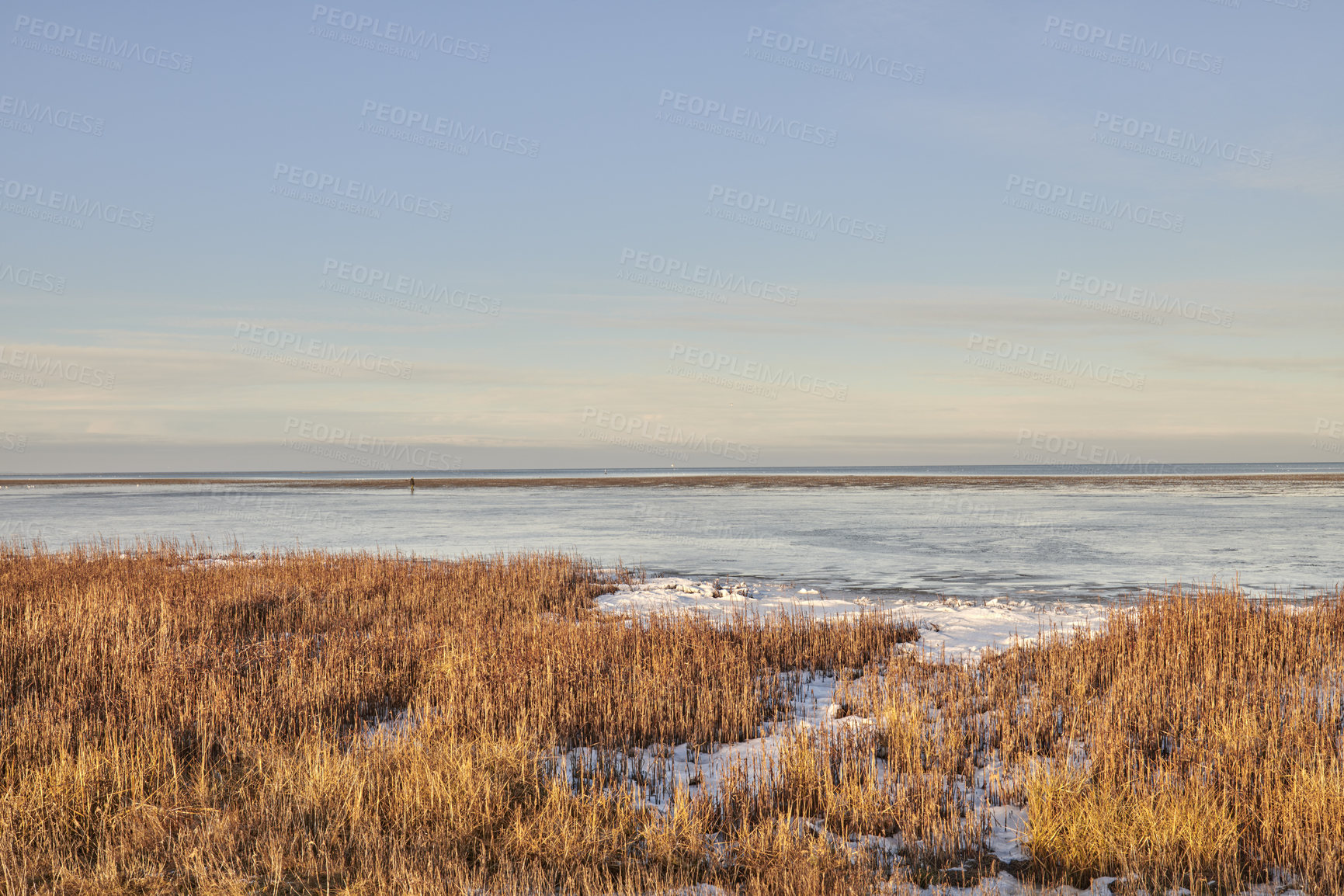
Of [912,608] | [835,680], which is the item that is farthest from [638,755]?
[912,608]

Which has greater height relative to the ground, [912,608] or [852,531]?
[912,608]

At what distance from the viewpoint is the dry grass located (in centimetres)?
514

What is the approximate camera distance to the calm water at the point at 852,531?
2100 cm

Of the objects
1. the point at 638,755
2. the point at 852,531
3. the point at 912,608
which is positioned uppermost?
the point at 638,755

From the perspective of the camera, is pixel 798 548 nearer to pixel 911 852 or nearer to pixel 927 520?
pixel 927 520

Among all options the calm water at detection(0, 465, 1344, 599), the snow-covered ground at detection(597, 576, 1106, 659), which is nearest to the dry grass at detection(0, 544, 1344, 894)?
the snow-covered ground at detection(597, 576, 1106, 659)

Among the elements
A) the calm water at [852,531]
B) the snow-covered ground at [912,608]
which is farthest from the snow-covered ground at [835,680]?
the calm water at [852,531]

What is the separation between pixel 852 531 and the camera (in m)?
33.5

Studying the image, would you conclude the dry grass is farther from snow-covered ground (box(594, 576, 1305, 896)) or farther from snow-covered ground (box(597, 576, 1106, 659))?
snow-covered ground (box(597, 576, 1106, 659))

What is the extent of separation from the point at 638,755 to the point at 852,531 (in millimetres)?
27085

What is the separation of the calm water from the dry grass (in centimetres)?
754

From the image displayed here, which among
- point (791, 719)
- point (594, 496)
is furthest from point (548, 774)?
point (594, 496)

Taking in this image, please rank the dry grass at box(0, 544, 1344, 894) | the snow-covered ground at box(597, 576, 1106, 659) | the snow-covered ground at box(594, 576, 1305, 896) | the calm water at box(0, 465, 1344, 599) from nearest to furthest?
the dry grass at box(0, 544, 1344, 894) → the snow-covered ground at box(594, 576, 1305, 896) → the snow-covered ground at box(597, 576, 1106, 659) → the calm water at box(0, 465, 1344, 599)

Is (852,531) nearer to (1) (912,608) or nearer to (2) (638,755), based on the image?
(1) (912,608)
